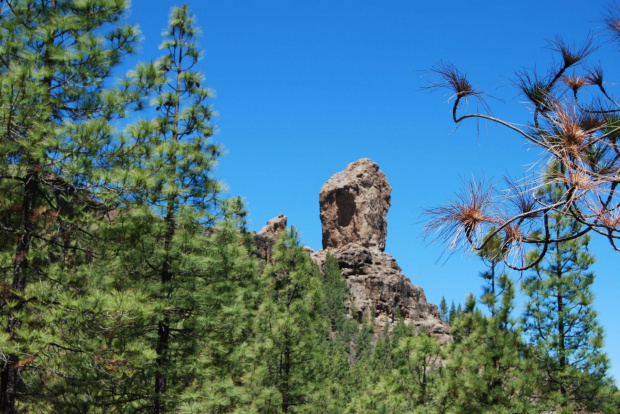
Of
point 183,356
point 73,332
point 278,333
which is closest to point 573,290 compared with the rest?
point 278,333

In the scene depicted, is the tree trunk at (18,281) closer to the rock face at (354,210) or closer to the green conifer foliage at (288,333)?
the green conifer foliage at (288,333)

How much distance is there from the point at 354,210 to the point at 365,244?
659cm

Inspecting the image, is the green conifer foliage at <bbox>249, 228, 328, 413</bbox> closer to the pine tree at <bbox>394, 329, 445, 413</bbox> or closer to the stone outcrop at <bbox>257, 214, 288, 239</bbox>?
the pine tree at <bbox>394, 329, 445, 413</bbox>

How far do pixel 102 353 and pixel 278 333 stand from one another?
7.37 meters

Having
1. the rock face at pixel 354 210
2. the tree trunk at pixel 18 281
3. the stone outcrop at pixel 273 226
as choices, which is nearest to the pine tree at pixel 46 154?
the tree trunk at pixel 18 281

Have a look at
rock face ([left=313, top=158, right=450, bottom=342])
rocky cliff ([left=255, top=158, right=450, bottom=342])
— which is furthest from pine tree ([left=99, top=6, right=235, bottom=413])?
rock face ([left=313, top=158, right=450, bottom=342])

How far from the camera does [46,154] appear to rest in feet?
20.9

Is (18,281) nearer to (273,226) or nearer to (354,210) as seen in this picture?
(273,226)

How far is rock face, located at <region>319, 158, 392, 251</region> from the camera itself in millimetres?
104125

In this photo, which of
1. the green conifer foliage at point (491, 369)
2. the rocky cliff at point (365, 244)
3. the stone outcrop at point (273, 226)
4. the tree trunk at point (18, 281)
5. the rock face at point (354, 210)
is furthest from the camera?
→ the rock face at point (354, 210)

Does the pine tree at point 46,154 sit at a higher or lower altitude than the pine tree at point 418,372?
higher

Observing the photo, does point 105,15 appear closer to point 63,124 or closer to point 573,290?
point 63,124

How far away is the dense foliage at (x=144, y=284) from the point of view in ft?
21.1

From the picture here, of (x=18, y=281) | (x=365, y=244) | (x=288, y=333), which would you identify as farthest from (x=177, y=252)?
(x=365, y=244)
